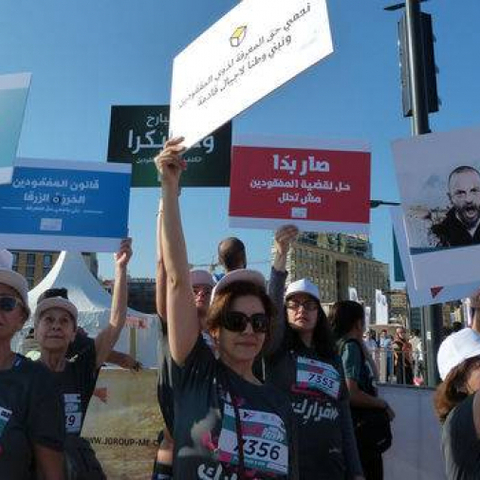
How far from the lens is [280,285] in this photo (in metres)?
3.16

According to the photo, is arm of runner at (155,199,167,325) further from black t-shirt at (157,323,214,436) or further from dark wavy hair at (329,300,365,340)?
dark wavy hair at (329,300,365,340)

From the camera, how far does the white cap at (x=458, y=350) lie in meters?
2.50

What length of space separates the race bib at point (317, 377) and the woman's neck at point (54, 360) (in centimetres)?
124

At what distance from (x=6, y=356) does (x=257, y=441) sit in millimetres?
1007

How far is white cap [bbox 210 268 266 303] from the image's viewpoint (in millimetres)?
2402

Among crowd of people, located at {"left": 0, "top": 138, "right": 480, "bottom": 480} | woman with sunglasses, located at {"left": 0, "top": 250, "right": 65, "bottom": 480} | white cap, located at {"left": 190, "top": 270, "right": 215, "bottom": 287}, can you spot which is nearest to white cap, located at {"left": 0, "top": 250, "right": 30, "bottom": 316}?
crowd of people, located at {"left": 0, "top": 138, "right": 480, "bottom": 480}

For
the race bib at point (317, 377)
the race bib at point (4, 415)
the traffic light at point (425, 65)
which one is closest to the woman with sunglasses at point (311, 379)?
the race bib at point (317, 377)

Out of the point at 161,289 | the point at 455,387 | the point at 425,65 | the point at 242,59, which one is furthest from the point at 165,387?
the point at 425,65

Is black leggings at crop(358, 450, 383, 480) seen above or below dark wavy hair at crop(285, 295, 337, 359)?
below

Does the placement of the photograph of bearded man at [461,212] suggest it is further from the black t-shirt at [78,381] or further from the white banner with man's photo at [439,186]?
the black t-shirt at [78,381]

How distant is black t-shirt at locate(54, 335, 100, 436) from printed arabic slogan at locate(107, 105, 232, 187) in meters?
A: 2.14

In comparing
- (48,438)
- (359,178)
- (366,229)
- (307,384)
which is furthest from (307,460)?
(359,178)

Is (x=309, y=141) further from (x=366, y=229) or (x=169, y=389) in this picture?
(x=169, y=389)

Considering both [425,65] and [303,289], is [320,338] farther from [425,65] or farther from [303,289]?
[425,65]
